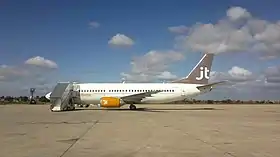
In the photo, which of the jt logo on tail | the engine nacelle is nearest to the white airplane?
the jt logo on tail

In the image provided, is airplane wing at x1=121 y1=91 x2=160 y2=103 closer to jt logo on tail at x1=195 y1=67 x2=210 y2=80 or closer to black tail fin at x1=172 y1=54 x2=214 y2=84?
black tail fin at x1=172 y1=54 x2=214 y2=84

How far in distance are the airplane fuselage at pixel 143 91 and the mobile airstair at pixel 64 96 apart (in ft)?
2.60

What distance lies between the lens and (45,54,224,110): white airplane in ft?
132

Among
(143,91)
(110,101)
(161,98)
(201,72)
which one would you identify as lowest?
(110,101)

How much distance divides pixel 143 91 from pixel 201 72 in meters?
Result: 7.42

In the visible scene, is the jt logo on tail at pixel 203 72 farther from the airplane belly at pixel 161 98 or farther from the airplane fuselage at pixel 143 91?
the airplane belly at pixel 161 98

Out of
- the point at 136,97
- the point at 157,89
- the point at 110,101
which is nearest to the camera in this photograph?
the point at 110,101

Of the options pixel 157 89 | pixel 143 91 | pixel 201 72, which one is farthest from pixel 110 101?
pixel 201 72

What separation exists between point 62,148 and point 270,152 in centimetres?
585

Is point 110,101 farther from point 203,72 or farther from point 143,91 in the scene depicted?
point 203,72

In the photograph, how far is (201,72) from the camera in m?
40.9

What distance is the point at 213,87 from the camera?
39406 mm

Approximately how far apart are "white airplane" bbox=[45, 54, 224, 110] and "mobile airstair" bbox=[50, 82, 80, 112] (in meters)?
0.70

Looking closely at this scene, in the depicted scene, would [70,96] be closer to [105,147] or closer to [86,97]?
[86,97]
